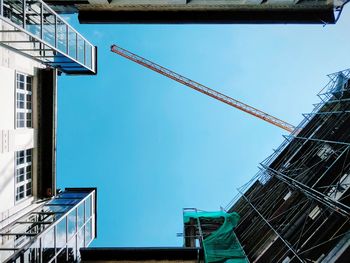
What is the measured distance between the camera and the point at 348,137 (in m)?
20.5

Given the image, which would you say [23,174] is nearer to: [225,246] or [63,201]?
[63,201]

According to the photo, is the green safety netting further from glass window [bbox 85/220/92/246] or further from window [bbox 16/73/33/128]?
window [bbox 16/73/33/128]

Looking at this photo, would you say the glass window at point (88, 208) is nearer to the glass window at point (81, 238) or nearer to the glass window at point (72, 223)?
the glass window at point (81, 238)

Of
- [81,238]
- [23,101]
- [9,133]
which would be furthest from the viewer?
[81,238]

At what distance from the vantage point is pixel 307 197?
18.6 meters

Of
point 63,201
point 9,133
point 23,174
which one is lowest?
point 63,201

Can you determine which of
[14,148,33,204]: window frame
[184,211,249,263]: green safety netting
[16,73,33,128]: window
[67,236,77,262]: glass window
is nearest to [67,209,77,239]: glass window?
[67,236,77,262]: glass window

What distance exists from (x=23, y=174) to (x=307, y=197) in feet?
55.3

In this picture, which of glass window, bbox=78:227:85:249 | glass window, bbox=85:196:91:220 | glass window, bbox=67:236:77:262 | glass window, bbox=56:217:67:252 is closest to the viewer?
glass window, bbox=56:217:67:252

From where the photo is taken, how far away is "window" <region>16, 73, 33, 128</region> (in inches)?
745

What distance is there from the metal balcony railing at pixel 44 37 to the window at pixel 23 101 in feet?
5.02

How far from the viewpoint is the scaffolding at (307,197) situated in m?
14.8

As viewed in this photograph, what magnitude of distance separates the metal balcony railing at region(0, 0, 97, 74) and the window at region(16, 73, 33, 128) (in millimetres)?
1531

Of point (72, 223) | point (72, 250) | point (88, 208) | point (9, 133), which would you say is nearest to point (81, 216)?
point (88, 208)
